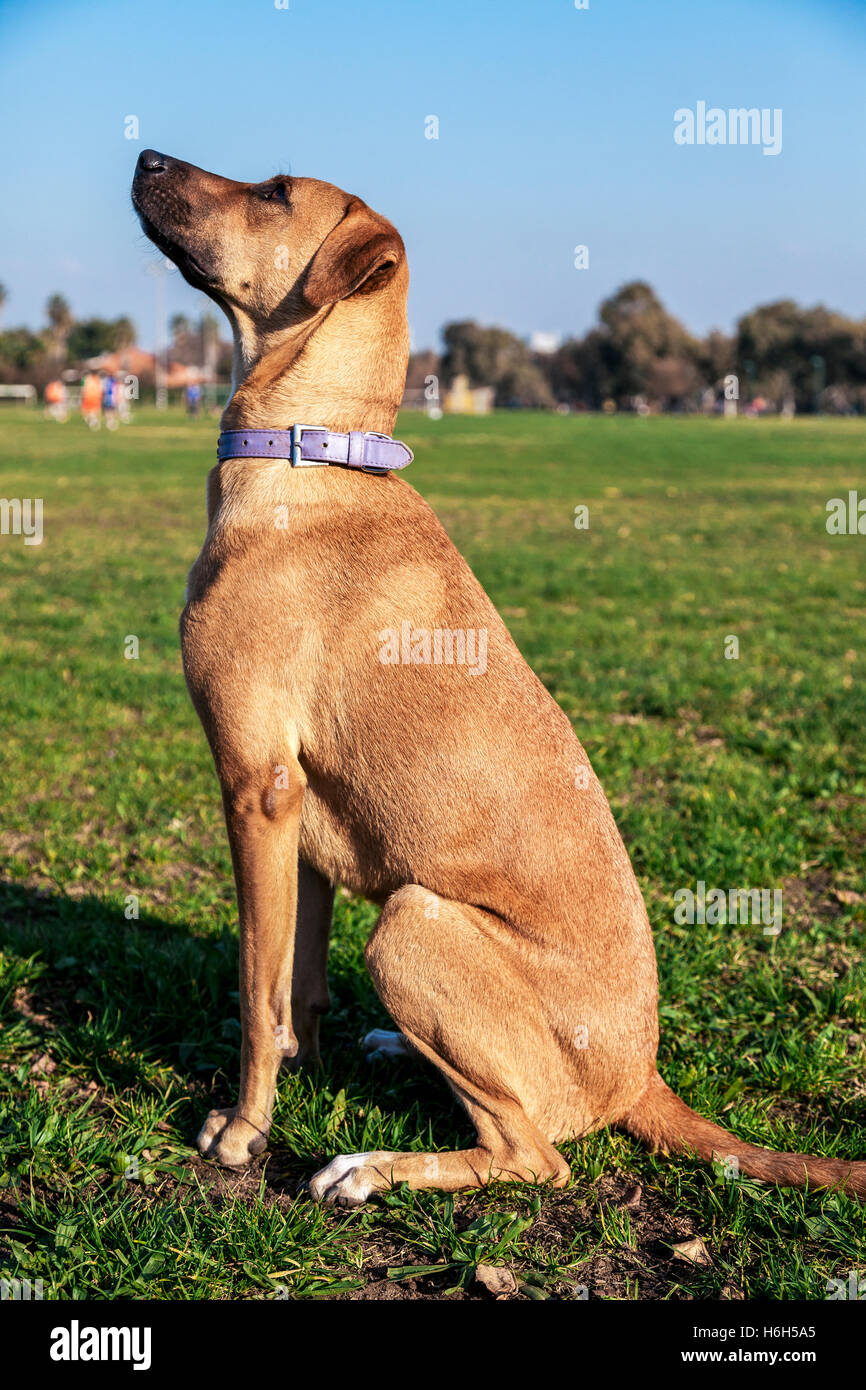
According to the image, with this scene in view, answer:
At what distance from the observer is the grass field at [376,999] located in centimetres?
266

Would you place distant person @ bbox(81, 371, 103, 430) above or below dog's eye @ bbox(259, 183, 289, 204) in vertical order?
above

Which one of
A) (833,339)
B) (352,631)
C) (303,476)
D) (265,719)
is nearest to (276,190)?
(303,476)

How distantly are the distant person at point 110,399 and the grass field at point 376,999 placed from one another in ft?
136

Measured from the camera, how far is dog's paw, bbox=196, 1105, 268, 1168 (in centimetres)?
301

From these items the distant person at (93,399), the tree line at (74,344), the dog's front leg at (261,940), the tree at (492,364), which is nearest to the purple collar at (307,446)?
the dog's front leg at (261,940)

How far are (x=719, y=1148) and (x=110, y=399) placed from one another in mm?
53321

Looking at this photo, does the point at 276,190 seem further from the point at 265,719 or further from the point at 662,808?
the point at 662,808

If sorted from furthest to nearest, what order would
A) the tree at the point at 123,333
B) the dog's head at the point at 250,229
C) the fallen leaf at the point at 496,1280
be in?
the tree at the point at 123,333 → the dog's head at the point at 250,229 → the fallen leaf at the point at 496,1280

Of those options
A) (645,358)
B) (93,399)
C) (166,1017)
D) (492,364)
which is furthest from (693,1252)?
(492,364)

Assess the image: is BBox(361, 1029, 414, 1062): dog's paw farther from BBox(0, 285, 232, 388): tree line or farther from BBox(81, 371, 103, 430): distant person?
BBox(0, 285, 232, 388): tree line

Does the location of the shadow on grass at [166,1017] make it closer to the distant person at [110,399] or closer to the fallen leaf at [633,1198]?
the fallen leaf at [633,1198]

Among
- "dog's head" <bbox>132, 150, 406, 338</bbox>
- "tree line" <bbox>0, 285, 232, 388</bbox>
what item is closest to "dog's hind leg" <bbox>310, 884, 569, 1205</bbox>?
"dog's head" <bbox>132, 150, 406, 338</bbox>

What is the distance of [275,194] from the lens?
319 cm

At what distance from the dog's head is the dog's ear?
0.07 ft
